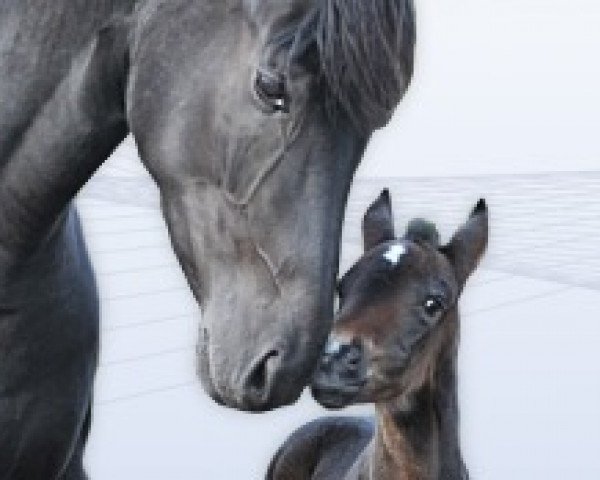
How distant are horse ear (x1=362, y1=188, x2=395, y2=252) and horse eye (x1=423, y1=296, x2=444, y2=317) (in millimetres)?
88

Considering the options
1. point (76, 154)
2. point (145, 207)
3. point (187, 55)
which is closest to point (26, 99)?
point (76, 154)

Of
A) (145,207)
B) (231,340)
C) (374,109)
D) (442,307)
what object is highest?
(374,109)

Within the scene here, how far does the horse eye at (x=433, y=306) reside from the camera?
4.22 feet

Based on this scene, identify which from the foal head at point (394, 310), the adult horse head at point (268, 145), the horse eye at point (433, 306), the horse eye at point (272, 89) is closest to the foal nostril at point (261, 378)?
the adult horse head at point (268, 145)

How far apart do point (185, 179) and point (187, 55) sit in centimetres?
7

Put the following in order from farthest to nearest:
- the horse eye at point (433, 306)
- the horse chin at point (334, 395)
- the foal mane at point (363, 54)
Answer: the horse eye at point (433, 306) < the horse chin at point (334, 395) < the foal mane at point (363, 54)

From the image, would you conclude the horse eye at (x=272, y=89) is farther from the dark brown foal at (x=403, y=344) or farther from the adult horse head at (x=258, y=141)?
Result: the dark brown foal at (x=403, y=344)

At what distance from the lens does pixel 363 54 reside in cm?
65

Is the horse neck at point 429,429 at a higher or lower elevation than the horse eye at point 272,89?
lower

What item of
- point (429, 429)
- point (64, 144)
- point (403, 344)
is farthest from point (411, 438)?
point (64, 144)

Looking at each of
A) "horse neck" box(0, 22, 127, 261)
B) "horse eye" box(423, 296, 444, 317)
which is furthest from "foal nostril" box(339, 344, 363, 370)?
"horse neck" box(0, 22, 127, 261)

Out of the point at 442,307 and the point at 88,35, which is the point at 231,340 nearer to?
the point at 88,35

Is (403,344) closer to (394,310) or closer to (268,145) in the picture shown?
(394,310)

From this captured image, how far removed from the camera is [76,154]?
2.60ft
